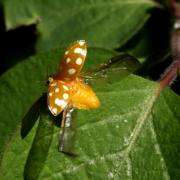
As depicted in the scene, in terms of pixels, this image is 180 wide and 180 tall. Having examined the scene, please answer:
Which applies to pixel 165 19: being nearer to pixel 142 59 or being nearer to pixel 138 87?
pixel 142 59

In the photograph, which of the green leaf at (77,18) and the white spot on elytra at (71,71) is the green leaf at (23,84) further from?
the green leaf at (77,18)

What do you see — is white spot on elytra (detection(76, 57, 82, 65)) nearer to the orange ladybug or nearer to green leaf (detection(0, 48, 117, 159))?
the orange ladybug

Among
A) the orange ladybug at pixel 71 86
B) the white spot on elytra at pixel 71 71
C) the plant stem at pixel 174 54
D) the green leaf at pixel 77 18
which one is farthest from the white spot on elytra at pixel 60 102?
the green leaf at pixel 77 18

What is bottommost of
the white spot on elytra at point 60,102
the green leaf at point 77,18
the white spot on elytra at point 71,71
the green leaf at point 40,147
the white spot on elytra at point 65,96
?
the green leaf at point 77,18

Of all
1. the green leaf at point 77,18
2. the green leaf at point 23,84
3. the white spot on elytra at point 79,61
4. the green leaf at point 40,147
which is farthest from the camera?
the green leaf at point 77,18

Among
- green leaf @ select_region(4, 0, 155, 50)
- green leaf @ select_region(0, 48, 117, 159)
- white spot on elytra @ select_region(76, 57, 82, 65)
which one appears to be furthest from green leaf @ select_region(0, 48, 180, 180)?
green leaf @ select_region(4, 0, 155, 50)

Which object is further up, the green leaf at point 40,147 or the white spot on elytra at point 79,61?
the white spot on elytra at point 79,61

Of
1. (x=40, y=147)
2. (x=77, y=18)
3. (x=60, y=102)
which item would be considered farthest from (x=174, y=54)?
(x=40, y=147)

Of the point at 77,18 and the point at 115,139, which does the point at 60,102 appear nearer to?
the point at 115,139
